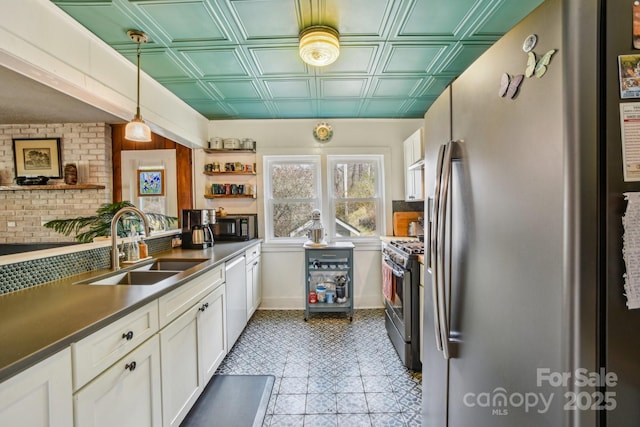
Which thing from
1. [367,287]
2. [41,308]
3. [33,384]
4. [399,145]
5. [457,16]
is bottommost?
[367,287]

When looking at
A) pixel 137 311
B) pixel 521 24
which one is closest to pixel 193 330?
pixel 137 311

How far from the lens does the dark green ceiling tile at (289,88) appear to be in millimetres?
2619

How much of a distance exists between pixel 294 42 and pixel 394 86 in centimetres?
117

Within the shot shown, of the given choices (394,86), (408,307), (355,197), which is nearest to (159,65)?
(394,86)

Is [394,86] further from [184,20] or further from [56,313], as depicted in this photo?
[56,313]

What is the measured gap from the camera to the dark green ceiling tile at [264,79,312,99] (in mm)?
2619

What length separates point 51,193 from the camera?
3838mm

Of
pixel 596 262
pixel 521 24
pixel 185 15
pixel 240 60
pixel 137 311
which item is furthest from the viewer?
pixel 240 60

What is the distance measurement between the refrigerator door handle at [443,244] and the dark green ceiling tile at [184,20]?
1590 millimetres

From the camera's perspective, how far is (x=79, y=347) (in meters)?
0.94

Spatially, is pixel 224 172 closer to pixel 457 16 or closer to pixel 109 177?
pixel 109 177

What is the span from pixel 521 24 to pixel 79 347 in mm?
1643

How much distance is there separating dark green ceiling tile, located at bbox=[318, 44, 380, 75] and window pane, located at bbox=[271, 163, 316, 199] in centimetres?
151

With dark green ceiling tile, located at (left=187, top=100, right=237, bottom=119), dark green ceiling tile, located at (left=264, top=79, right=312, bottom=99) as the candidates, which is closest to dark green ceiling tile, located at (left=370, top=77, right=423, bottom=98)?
dark green ceiling tile, located at (left=264, top=79, right=312, bottom=99)
